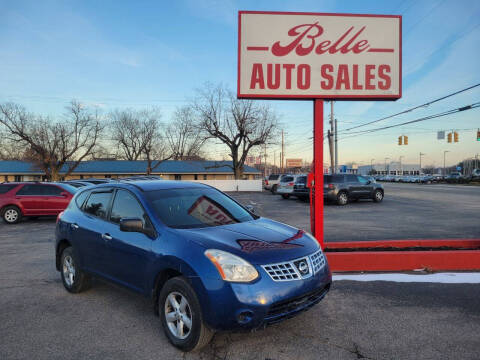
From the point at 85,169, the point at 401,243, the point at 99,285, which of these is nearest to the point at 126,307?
the point at 99,285

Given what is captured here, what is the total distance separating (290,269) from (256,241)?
0.44 m

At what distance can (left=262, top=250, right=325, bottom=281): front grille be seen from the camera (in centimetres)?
293

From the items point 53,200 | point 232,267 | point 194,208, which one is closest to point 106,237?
point 194,208

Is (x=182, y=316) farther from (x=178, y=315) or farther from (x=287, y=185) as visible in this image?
(x=287, y=185)

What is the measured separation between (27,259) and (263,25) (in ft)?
21.9

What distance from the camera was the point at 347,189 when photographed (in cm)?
1802

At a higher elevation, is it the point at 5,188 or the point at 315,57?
the point at 315,57

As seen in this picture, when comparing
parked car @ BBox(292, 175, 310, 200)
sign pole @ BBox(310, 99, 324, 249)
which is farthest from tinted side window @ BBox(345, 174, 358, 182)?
sign pole @ BBox(310, 99, 324, 249)

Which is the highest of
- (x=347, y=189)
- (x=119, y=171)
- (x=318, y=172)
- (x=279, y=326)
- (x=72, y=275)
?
(x=318, y=172)

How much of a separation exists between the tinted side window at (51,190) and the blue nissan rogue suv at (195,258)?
9.40 metres

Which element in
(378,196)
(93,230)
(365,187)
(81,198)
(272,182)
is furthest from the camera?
(272,182)

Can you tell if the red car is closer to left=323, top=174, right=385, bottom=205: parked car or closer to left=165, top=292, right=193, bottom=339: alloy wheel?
left=165, top=292, right=193, bottom=339: alloy wheel

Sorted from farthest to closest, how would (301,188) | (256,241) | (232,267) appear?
1. (301,188)
2. (256,241)
3. (232,267)

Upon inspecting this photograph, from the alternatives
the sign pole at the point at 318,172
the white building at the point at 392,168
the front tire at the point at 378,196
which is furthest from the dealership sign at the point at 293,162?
the sign pole at the point at 318,172
